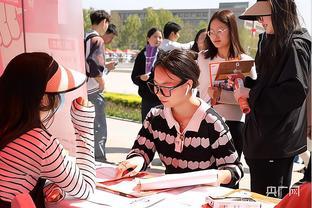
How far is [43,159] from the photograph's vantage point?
1437mm

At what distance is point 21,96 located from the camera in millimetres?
1441

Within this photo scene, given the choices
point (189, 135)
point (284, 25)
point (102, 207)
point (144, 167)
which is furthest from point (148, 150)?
point (284, 25)

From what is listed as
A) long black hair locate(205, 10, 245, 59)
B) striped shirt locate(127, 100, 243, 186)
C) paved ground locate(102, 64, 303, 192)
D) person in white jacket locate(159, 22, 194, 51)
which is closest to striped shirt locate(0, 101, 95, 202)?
striped shirt locate(127, 100, 243, 186)

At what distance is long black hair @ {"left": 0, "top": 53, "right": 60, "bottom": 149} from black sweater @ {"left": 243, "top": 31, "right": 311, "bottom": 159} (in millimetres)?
1008

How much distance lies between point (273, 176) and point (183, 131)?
51 cm

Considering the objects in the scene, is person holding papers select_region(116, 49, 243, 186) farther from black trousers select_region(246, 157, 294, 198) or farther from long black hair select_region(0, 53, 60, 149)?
long black hair select_region(0, 53, 60, 149)

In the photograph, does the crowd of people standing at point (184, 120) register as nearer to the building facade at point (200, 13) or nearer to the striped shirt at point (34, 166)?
the striped shirt at point (34, 166)

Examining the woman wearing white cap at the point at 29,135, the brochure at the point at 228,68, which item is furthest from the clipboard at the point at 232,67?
the woman wearing white cap at the point at 29,135

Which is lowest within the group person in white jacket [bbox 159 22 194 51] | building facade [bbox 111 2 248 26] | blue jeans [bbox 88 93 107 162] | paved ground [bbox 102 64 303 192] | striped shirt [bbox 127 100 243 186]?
paved ground [bbox 102 64 303 192]

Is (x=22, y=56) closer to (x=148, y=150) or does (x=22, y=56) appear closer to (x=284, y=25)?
(x=148, y=150)

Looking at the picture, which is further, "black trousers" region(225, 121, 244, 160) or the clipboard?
"black trousers" region(225, 121, 244, 160)

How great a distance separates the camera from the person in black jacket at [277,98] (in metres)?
1.93

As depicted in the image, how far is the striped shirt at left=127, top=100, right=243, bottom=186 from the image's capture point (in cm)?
182

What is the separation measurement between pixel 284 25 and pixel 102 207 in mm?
1104
